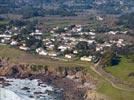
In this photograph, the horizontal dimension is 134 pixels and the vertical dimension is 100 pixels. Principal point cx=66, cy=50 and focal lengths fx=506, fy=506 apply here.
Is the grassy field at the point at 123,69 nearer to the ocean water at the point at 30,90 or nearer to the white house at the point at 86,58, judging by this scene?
the white house at the point at 86,58

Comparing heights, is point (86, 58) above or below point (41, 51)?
above

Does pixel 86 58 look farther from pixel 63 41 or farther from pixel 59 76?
pixel 63 41

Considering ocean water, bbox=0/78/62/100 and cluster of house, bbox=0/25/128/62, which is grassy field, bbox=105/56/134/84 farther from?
ocean water, bbox=0/78/62/100

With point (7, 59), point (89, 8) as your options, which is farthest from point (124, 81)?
point (89, 8)

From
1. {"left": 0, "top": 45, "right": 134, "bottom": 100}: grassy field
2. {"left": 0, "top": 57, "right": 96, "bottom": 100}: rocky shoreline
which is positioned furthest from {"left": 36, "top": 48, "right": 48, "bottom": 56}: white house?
{"left": 0, "top": 57, "right": 96, "bottom": 100}: rocky shoreline

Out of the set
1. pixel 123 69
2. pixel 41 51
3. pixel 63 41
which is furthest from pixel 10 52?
pixel 123 69
